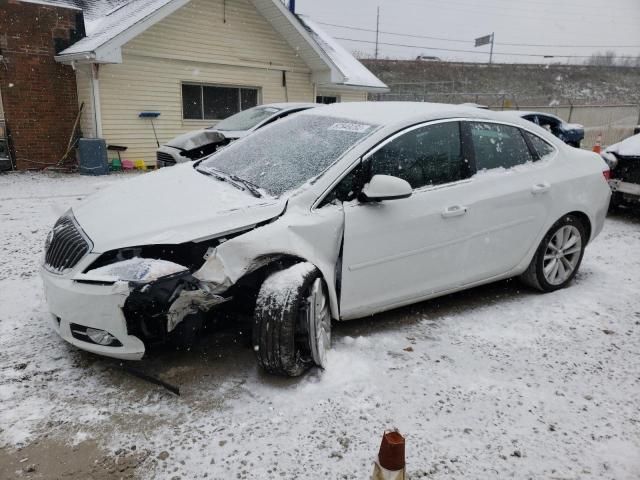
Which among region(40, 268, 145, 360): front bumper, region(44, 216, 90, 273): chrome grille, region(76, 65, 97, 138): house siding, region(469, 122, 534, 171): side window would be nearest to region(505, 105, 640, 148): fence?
region(76, 65, 97, 138): house siding

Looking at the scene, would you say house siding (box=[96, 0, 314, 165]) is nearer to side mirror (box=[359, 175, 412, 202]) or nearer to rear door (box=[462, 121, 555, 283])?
rear door (box=[462, 121, 555, 283])

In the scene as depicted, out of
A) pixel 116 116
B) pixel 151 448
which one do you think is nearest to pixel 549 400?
pixel 151 448

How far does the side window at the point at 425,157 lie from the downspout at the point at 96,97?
9944 mm

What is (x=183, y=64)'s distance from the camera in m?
12.5

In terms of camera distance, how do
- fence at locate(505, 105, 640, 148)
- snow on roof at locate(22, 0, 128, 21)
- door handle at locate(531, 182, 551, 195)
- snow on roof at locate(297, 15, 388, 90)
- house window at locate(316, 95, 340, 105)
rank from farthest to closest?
1. fence at locate(505, 105, 640, 148)
2. house window at locate(316, 95, 340, 105)
3. snow on roof at locate(297, 15, 388, 90)
4. snow on roof at locate(22, 0, 128, 21)
5. door handle at locate(531, 182, 551, 195)

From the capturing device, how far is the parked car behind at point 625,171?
6688 millimetres

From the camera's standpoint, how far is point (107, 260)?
261 cm

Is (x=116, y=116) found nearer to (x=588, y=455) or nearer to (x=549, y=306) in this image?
(x=549, y=306)

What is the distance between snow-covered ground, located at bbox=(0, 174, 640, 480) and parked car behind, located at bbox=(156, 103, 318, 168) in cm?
475

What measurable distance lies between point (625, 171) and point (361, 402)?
6.19 m

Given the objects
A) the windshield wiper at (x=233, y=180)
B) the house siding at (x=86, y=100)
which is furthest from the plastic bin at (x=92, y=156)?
the windshield wiper at (x=233, y=180)

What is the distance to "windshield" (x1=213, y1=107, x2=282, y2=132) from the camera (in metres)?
8.88

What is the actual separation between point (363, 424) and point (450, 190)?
178 centimetres

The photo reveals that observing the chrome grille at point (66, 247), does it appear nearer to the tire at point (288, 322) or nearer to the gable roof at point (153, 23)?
the tire at point (288, 322)
